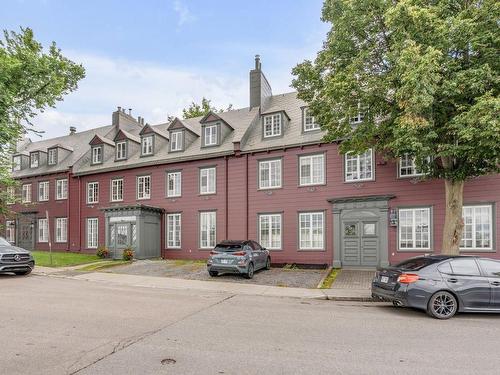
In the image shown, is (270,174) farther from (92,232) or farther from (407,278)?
(92,232)

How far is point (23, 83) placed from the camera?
2114 centimetres

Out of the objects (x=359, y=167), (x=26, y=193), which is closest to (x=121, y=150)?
(x=26, y=193)

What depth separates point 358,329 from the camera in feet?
25.4

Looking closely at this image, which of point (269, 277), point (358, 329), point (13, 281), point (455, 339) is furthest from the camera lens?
point (269, 277)

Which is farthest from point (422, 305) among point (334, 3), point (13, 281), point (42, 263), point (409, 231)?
point (42, 263)

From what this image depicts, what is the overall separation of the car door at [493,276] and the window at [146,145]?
70.0 feet

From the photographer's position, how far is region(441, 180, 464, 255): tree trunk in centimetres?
1317

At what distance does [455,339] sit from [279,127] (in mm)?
16360

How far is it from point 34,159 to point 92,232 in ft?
34.3

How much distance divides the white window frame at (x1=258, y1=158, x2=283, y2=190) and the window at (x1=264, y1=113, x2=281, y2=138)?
1786mm

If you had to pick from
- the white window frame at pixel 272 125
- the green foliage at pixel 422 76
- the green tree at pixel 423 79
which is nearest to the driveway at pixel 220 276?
the green tree at pixel 423 79

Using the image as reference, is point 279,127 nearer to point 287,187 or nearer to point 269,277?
point 287,187

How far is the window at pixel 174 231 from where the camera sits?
23.8 metres

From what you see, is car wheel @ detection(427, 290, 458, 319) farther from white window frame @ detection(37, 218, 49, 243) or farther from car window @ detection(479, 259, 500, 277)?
white window frame @ detection(37, 218, 49, 243)
